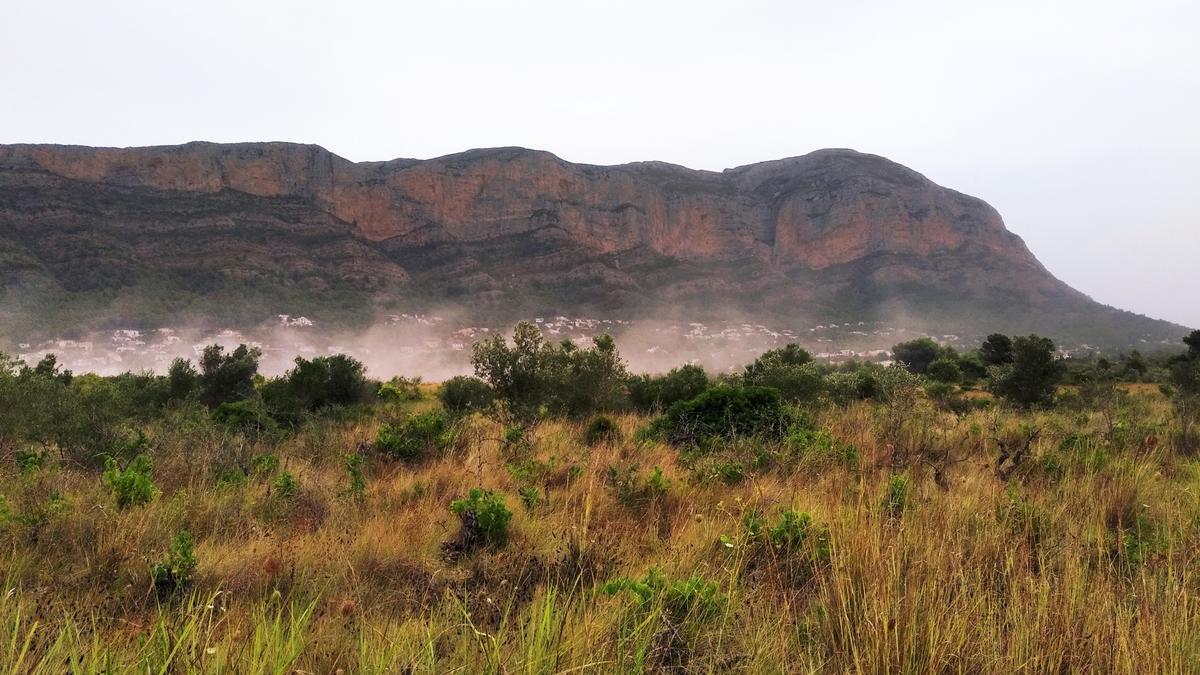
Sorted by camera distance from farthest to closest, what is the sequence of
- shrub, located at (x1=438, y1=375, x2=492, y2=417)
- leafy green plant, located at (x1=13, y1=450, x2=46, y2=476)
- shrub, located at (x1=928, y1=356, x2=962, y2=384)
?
shrub, located at (x1=928, y1=356, x2=962, y2=384)
shrub, located at (x1=438, y1=375, x2=492, y2=417)
leafy green plant, located at (x1=13, y1=450, x2=46, y2=476)

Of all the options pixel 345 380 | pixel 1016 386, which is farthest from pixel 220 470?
pixel 1016 386

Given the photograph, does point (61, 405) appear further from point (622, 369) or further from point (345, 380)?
point (345, 380)

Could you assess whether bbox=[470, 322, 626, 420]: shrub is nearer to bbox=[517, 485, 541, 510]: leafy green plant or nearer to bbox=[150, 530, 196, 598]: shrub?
bbox=[517, 485, 541, 510]: leafy green plant

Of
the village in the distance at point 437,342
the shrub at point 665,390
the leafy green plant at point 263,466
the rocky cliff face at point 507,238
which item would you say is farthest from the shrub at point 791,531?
the rocky cliff face at point 507,238

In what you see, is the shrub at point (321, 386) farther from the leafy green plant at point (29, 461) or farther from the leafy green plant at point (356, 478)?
the leafy green plant at point (356, 478)

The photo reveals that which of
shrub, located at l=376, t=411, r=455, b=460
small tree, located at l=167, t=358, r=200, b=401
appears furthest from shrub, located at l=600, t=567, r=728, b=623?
small tree, located at l=167, t=358, r=200, b=401

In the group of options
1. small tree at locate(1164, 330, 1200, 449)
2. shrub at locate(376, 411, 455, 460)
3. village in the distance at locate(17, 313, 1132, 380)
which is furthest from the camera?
village in the distance at locate(17, 313, 1132, 380)

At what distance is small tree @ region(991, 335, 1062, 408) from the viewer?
17.2m

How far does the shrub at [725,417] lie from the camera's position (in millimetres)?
8234

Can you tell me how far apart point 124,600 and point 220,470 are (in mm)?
3387

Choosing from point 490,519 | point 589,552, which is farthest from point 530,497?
point 589,552

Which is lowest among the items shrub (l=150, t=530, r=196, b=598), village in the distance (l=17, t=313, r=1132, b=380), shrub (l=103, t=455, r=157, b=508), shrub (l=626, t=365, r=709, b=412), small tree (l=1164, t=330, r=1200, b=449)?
village in the distance (l=17, t=313, r=1132, b=380)

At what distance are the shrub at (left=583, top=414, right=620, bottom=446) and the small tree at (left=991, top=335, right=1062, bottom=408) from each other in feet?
51.4

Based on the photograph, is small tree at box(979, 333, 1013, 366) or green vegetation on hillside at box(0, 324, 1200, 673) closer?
green vegetation on hillside at box(0, 324, 1200, 673)
